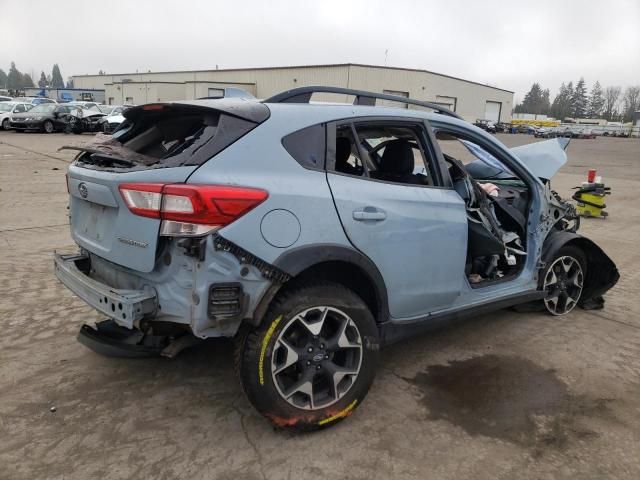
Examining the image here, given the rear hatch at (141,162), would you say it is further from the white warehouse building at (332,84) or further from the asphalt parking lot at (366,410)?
the white warehouse building at (332,84)

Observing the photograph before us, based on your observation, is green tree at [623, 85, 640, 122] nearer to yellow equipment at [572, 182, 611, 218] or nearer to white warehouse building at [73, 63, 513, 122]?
white warehouse building at [73, 63, 513, 122]

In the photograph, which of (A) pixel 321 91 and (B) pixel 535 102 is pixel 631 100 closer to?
(B) pixel 535 102

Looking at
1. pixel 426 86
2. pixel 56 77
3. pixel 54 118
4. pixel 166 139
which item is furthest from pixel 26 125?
pixel 56 77

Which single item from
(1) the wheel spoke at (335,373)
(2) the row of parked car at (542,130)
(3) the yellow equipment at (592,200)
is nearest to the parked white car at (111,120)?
(3) the yellow equipment at (592,200)

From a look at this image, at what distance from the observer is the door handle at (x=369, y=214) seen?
292 centimetres

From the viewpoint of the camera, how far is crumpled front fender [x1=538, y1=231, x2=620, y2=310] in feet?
14.8

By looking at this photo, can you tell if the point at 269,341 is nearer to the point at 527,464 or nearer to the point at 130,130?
the point at 527,464

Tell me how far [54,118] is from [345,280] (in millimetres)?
29197

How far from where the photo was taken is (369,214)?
297 cm

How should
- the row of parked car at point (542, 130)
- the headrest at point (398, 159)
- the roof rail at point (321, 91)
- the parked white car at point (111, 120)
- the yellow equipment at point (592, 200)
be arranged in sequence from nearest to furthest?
the roof rail at point (321, 91) < the headrest at point (398, 159) < the yellow equipment at point (592, 200) < the parked white car at point (111, 120) < the row of parked car at point (542, 130)

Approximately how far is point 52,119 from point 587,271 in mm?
29001

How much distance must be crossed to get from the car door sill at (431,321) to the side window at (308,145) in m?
1.08

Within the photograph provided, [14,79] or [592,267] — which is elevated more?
[14,79]

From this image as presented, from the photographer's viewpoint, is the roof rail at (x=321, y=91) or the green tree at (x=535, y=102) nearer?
the roof rail at (x=321, y=91)
